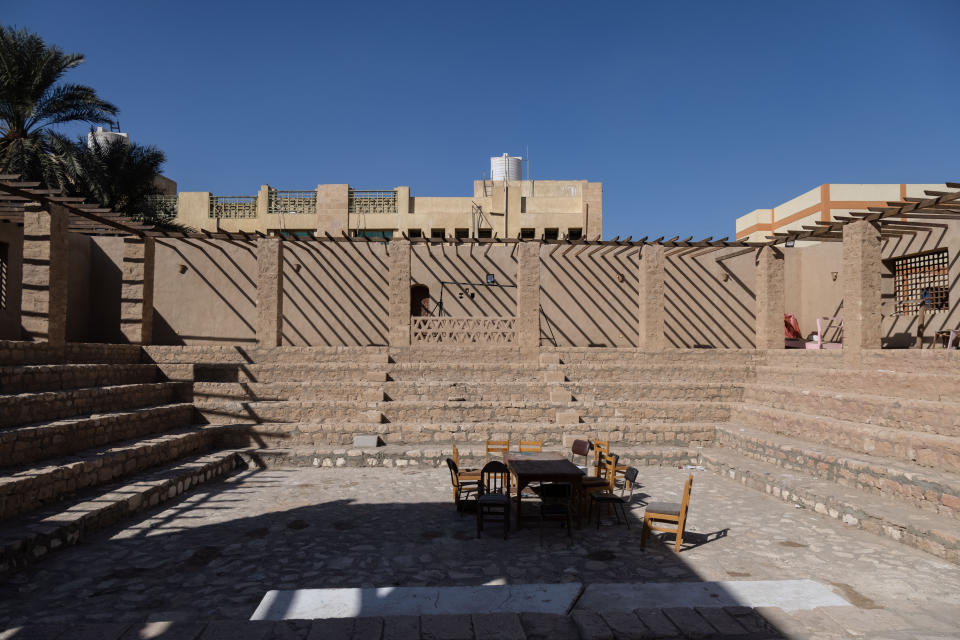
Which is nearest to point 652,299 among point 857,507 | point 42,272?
point 857,507

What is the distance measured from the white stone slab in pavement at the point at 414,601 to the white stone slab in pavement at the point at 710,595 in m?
0.26

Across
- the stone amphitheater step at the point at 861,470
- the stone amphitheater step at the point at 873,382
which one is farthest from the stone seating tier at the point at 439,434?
the stone amphitheater step at the point at 873,382

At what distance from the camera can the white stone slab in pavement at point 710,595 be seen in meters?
4.74

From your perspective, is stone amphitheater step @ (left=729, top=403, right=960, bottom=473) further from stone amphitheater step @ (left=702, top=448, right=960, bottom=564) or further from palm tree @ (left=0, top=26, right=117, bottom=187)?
palm tree @ (left=0, top=26, right=117, bottom=187)

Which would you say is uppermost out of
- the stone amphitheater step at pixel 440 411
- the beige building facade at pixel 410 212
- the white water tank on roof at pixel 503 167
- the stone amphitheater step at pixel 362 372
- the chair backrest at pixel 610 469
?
the white water tank on roof at pixel 503 167

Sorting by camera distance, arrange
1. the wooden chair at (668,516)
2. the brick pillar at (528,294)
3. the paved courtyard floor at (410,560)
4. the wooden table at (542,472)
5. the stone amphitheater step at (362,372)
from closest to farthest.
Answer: the paved courtyard floor at (410,560) < the wooden chair at (668,516) < the wooden table at (542,472) < the stone amphitheater step at (362,372) < the brick pillar at (528,294)

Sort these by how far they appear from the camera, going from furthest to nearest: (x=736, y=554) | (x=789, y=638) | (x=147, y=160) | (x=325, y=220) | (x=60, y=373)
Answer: (x=325, y=220) < (x=147, y=160) < (x=60, y=373) < (x=736, y=554) < (x=789, y=638)

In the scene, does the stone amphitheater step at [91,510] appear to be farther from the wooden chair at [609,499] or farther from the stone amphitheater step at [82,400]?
the wooden chair at [609,499]

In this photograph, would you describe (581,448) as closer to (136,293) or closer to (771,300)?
(771,300)

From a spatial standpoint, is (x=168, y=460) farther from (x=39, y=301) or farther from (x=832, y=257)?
(x=832, y=257)

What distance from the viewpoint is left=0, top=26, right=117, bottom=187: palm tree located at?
1912cm

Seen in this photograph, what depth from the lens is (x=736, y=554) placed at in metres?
6.48

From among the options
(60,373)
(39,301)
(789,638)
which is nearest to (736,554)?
(789,638)

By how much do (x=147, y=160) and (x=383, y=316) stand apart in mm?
13241
